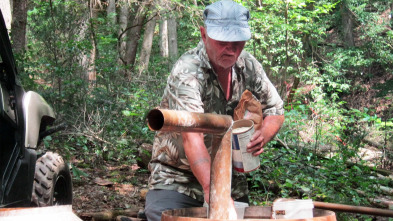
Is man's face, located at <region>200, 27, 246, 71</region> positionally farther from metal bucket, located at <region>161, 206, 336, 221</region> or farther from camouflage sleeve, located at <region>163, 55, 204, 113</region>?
metal bucket, located at <region>161, 206, 336, 221</region>

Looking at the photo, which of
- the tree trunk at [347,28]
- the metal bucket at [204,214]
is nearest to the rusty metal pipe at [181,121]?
the metal bucket at [204,214]

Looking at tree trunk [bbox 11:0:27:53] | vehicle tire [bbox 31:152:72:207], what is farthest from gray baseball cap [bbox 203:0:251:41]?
tree trunk [bbox 11:0:27:53]

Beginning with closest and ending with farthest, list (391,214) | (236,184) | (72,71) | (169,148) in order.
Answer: (169,148)
(236,184)
(391,214)
(72,71)

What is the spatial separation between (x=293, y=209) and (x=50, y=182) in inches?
124

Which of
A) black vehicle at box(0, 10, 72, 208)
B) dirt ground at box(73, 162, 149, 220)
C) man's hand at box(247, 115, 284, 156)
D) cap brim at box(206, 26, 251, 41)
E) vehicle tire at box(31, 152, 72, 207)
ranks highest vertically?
cap brim at box(206, 26, 251, 41)

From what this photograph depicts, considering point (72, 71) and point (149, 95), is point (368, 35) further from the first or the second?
point (72, 71)

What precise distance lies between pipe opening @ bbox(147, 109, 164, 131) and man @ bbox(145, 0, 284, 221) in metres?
0.99

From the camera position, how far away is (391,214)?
351 cm

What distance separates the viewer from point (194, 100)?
275 centimetres

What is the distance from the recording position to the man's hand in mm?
2623

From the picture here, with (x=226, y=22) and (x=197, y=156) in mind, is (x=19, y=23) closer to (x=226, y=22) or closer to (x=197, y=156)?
(x=226, y=22)

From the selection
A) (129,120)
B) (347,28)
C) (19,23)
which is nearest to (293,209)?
(129,120)

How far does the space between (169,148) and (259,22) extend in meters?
13.9

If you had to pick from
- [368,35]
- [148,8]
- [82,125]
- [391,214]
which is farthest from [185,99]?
[368,35]
